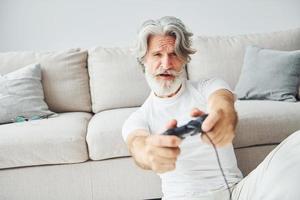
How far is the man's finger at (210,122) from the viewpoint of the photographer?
0.85 m

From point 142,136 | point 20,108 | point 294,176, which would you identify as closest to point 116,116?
point 20,108

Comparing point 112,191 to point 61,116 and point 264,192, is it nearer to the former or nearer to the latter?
point 61,116

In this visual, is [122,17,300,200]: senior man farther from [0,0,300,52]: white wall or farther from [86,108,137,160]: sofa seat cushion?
[0,0,300,52]: white wall

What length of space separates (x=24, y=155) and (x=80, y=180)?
0.29 metres

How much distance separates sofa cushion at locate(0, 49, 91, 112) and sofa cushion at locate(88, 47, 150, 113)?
0.22 feet

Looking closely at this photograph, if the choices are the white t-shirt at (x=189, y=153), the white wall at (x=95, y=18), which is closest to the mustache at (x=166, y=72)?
the white t-shirt at (x=189, y=153)

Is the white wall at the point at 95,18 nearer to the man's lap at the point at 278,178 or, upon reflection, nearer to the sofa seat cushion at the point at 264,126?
the sofa seat cushion at the point at 264,126

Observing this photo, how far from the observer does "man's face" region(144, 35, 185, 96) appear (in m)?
1.20

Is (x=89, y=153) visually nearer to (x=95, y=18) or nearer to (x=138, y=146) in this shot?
(x=138, y=146)

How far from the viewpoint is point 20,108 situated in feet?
7.14

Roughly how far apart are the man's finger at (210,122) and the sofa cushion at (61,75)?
1639 mm

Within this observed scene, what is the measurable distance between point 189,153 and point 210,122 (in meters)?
0.46

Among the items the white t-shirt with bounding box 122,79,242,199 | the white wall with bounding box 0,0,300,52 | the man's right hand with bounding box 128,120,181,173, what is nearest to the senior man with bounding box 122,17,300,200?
the white t-shirt with bounding box 122,79,242,199

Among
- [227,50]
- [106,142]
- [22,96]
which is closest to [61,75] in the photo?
[22,96]
